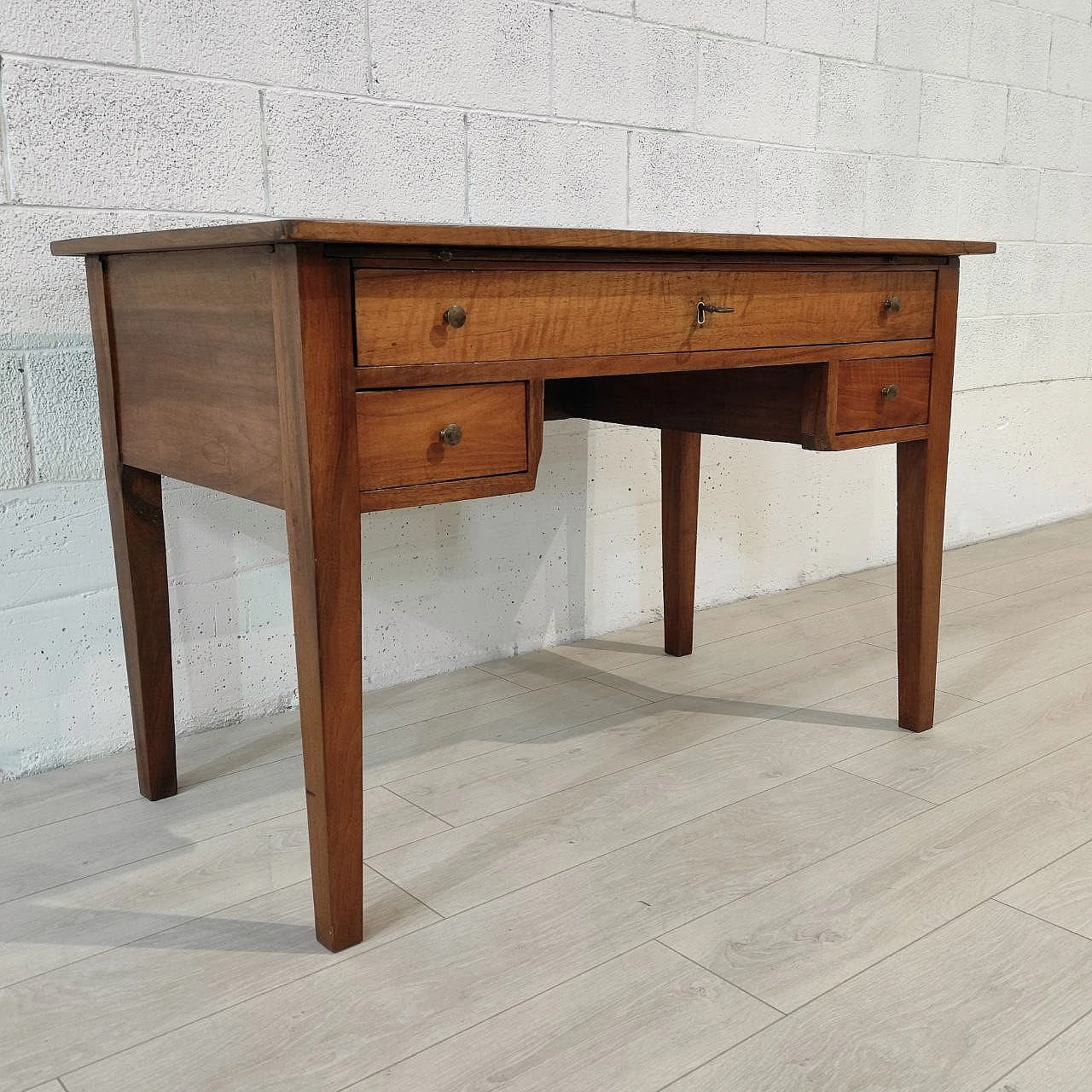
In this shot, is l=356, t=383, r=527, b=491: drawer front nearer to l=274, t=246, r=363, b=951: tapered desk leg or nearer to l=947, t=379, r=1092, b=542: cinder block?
l=274, t=246, r=363, b=951: tapered desk leg

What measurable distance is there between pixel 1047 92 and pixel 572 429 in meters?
1.91

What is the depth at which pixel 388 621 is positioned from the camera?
208 centimetres

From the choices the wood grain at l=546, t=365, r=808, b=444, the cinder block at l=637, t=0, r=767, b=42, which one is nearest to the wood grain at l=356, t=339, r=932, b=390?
the wood grain at l=546, t=365, r=808, b=444

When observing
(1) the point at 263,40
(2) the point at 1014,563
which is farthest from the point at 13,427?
(2) the point at 1014,563

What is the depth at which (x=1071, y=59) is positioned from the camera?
127 inches

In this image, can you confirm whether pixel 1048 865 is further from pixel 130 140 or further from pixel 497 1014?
pixel 130 140

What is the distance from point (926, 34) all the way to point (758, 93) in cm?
65

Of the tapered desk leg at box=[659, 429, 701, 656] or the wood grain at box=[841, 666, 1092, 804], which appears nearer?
the wood grain at box=[841, 666, 1092, 804]

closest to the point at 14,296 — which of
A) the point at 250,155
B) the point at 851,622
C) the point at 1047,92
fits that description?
the point at 250,155

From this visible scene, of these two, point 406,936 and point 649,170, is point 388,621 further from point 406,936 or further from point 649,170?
point 649,170

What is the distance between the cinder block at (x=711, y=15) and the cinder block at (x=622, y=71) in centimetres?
2

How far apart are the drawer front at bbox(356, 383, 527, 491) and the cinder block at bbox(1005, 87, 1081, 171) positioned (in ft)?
7.90

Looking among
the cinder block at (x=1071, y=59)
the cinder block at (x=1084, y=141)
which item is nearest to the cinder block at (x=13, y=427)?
the cinder block at (x=1071, y=59)

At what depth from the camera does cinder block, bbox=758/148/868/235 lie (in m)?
2.54
